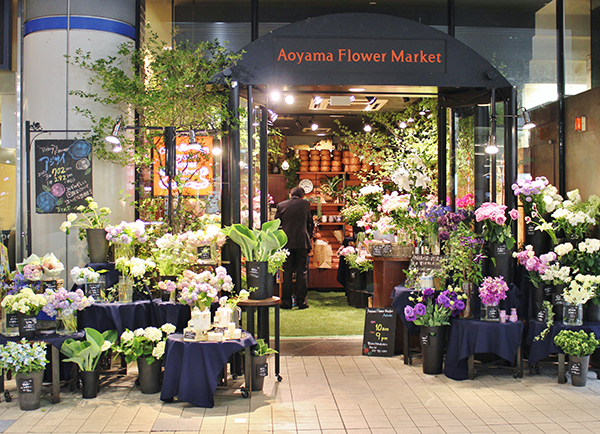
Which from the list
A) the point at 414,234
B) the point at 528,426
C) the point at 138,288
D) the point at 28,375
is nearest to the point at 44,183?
the point at 138,288

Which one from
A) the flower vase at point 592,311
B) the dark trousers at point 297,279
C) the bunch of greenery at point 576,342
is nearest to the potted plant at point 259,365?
the bunch of greenery at point 576,342

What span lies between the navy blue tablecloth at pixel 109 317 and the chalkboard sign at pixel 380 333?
2.35 metres

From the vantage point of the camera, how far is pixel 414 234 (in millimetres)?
6188

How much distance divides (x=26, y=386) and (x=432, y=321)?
3425mm

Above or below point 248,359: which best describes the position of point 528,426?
below

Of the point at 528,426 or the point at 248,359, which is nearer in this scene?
the point at 528,426

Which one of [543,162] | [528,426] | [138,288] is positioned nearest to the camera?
[528,426]

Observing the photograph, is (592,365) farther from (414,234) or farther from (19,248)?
(19,248)

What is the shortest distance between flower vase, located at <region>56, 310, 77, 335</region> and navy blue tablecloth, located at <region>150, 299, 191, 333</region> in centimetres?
64

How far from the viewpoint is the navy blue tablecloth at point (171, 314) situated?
4840 mm

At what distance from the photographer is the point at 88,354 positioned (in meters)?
4.57

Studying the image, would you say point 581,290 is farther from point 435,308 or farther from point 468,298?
point 435,308

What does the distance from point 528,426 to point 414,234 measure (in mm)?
2545

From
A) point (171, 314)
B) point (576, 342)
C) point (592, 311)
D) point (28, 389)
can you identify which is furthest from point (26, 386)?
point (592, 311)
